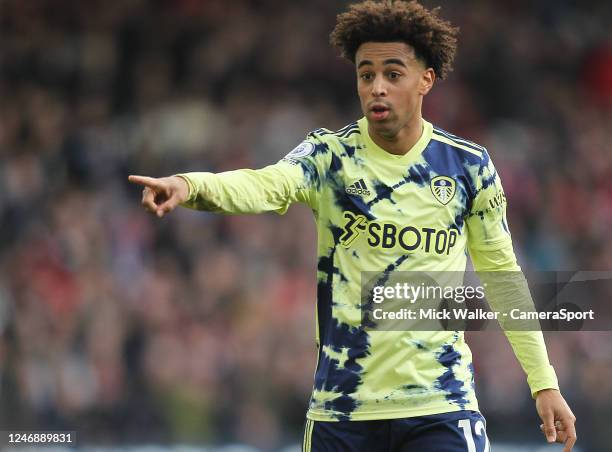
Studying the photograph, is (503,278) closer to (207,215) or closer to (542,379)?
(542,379)

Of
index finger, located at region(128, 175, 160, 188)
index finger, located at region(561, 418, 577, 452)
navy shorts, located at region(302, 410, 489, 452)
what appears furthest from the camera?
index finger, located at region(561, 418, 577, 452)

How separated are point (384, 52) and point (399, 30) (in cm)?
11

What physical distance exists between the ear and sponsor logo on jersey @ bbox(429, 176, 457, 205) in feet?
1.31

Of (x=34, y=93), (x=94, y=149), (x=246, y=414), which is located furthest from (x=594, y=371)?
(x=34, y=93)

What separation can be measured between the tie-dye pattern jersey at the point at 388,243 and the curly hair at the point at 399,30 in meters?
0.34

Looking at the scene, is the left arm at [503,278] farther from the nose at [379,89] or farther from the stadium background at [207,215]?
the stadium background at [207,215]

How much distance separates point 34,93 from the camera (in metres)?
12.3

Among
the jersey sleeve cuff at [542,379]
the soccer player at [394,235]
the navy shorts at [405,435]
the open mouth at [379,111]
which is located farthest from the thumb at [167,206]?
the jersey sleeve cuff at [542,379]

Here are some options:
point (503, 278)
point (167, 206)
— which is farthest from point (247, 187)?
point (503, 278)

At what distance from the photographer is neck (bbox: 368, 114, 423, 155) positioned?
198 inches

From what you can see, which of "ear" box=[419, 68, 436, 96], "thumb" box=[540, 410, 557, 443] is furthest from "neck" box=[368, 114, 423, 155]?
"thumb" box=[540, 410, 557, 443]

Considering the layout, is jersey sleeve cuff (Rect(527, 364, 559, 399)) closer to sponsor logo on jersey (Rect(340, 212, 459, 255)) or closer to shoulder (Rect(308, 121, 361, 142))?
sponsor logo on jersey (Rect(340, 212, 459, 255))

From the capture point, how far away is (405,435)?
4801 millimetres

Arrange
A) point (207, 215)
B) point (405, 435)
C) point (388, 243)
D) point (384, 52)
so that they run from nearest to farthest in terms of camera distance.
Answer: point (405, 435) < point (388, 243) < point (384, 52) < point (207, 215)
